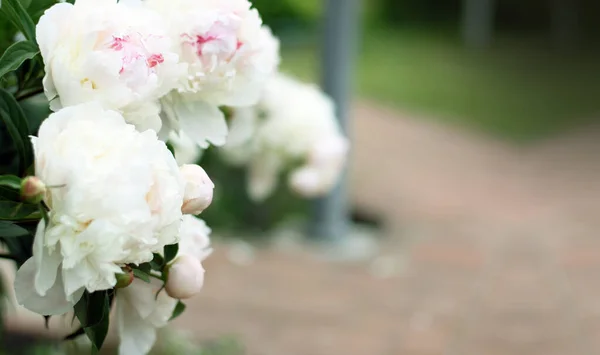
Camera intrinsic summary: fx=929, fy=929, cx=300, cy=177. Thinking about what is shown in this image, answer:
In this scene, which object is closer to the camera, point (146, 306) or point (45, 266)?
point (45, 266)

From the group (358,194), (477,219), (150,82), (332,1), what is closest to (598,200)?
(477,219)

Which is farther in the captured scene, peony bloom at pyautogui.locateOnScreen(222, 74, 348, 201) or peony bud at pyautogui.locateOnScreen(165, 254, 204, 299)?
peony bloom at pyautogui.locateOnScreen(222, 74, 348, 201)

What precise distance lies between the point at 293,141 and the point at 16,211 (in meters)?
0.93

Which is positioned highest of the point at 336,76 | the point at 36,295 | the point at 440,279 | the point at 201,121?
the point at 201,121

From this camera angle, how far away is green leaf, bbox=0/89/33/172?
2.90 ft

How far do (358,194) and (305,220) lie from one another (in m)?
0.55

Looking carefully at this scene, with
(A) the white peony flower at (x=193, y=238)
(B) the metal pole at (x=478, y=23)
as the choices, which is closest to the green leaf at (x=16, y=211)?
(A) the white peony flower at (x=193, y=238)

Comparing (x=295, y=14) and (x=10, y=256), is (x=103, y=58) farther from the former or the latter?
(x=295, y=14)

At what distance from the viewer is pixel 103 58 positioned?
0.80 metres

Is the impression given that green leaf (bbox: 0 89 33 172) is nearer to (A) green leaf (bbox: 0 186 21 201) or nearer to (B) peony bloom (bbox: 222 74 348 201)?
(A) green leaf (bbox: 0 186 21 201)

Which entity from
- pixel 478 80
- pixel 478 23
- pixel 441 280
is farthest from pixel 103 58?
pixel 478 23

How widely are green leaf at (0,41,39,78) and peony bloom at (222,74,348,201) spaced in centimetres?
76

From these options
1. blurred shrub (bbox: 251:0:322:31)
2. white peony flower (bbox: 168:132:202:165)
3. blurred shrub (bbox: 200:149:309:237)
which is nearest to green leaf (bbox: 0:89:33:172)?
white peony flower (bbox: 168:132:202:165)

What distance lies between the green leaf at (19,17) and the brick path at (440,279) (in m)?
2.12
